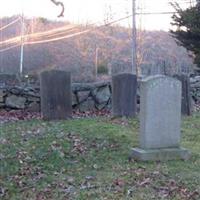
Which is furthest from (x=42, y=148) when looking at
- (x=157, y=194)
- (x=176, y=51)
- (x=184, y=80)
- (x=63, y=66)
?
(x=176, y=51)

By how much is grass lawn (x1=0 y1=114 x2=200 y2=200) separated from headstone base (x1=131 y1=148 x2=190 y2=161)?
0.43 ft

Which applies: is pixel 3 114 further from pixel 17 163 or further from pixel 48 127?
pixel 17 163

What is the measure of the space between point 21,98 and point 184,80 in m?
4.36

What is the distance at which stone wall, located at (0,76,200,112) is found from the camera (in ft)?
47.8

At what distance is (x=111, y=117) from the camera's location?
522 inches

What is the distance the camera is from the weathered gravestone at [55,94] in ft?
41.8

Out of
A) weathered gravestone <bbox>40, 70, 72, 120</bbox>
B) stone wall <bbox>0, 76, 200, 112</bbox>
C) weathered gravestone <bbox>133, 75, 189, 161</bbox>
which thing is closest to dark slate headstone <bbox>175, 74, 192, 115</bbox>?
stone wall <bbox>0, 76, 200, 112</bbox>

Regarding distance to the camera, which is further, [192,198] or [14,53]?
[14,53]

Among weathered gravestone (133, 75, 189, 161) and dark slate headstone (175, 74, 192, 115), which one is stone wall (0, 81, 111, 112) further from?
weathered gravestone (133, 75, 189, 161)

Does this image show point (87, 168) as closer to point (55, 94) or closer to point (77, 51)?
point (55, 94)

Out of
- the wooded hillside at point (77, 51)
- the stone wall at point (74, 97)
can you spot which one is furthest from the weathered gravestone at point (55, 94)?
the wooded hillside at point (77, 51)

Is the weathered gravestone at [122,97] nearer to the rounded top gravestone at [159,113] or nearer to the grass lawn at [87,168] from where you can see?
the grass lawn at [87,168]

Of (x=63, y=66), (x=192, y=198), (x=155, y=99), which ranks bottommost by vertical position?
(x=192, y=198)

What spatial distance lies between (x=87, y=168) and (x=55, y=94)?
5.40 metres
